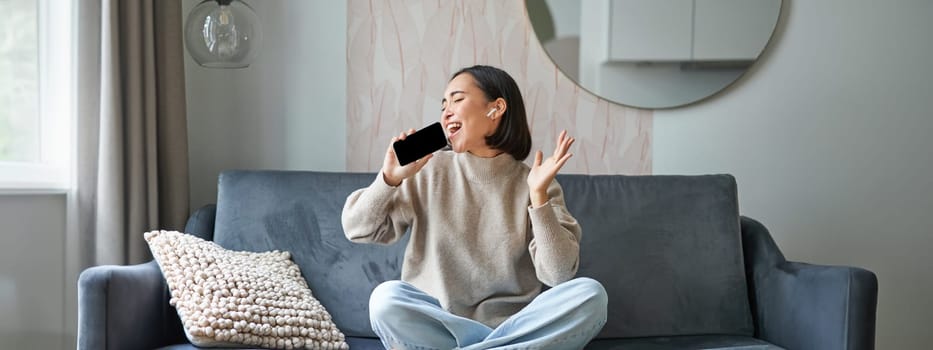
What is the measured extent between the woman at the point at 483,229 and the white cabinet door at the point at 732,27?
38.3 inches

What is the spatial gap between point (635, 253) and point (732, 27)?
2.86 ft

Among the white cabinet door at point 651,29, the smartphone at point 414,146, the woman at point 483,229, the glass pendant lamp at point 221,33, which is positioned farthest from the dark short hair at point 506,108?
the white cabinet door at point 651,29

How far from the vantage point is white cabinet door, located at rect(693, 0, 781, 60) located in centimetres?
280

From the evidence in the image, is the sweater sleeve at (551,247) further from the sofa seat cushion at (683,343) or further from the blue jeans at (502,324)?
the sofa seat cushion at (683,343)

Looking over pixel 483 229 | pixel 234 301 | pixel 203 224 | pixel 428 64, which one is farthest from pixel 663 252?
pixel 203 224

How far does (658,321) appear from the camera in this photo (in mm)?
2336

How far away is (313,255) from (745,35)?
4.87ft

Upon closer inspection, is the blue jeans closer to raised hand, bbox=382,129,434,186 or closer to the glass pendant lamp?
raised hand, bbox=382,129,434,186

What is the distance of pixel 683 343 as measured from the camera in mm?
2215

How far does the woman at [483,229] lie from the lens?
1816 mm

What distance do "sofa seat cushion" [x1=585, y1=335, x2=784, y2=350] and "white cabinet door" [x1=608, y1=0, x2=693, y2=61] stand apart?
36.3 inches

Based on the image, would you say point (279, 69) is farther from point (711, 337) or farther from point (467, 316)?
point (711, 337)

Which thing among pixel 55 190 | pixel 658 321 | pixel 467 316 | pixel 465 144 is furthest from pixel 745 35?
pixel 55 190

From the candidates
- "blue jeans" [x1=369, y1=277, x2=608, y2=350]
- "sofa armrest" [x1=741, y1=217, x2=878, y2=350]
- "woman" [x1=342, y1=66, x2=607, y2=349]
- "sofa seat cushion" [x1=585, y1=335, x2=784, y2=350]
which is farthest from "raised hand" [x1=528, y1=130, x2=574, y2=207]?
"sofa armrest" [x1=741, y1=217, x2=878, y2=350]
